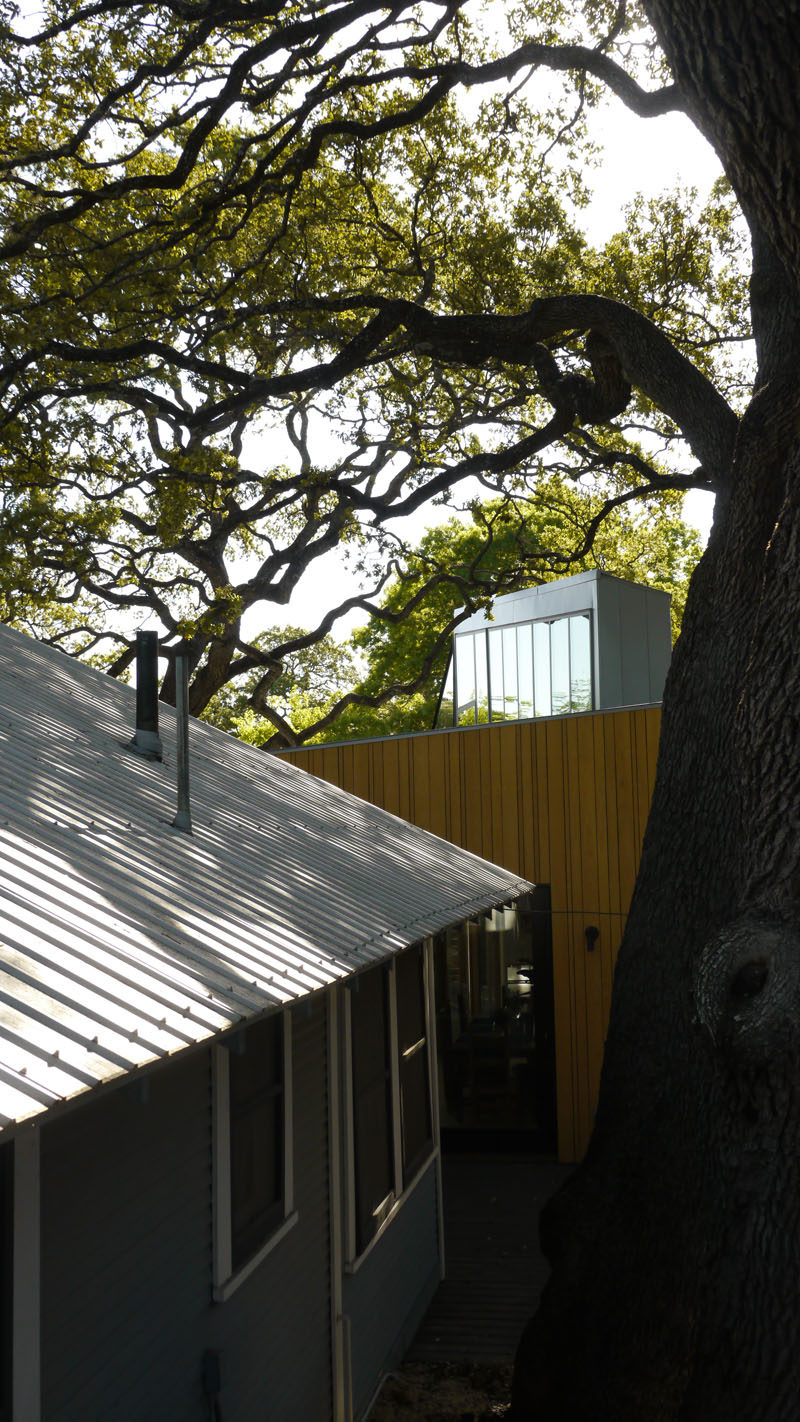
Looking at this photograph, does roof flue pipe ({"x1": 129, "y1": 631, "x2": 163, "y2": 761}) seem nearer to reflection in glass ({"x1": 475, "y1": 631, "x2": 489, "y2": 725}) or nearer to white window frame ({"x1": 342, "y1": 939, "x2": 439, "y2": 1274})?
white window frame ({"x1": 342, "y1": 939, "x2": 439, "y2": 1274})

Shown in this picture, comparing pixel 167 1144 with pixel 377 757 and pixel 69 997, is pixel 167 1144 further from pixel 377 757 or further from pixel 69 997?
pixel 377 757

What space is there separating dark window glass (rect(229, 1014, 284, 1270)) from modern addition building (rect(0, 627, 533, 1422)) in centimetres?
2

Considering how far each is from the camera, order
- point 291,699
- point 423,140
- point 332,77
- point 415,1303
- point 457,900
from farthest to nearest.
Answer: point 291,699, point 423,140, point 332,77, point 415,1303, point 457,900

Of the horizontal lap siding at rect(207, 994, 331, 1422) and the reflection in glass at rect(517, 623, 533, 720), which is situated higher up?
the reflection in glass at rect(517, 623, 533, 720)

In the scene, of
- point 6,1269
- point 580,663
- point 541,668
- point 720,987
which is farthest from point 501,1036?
point 6,1269

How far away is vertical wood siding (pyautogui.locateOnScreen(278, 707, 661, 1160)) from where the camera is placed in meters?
11.6

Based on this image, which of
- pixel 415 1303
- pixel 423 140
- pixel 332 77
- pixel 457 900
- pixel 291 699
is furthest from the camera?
pixel 291 699

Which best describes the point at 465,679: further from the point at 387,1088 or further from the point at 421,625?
the point at 421,625

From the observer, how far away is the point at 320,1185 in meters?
5.95

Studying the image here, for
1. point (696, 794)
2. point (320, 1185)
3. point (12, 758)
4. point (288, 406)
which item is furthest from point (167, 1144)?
point (288, 406)

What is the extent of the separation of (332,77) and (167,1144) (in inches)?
322

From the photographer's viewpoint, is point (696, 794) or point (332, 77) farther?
point (332, 77)

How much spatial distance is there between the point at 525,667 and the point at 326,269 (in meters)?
5.67

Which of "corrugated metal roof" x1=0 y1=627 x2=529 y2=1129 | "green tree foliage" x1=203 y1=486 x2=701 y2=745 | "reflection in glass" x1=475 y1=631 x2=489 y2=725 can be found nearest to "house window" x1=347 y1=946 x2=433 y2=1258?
"corrugated metal roof" x1=0 y1=627 x2=529 y2=1129
